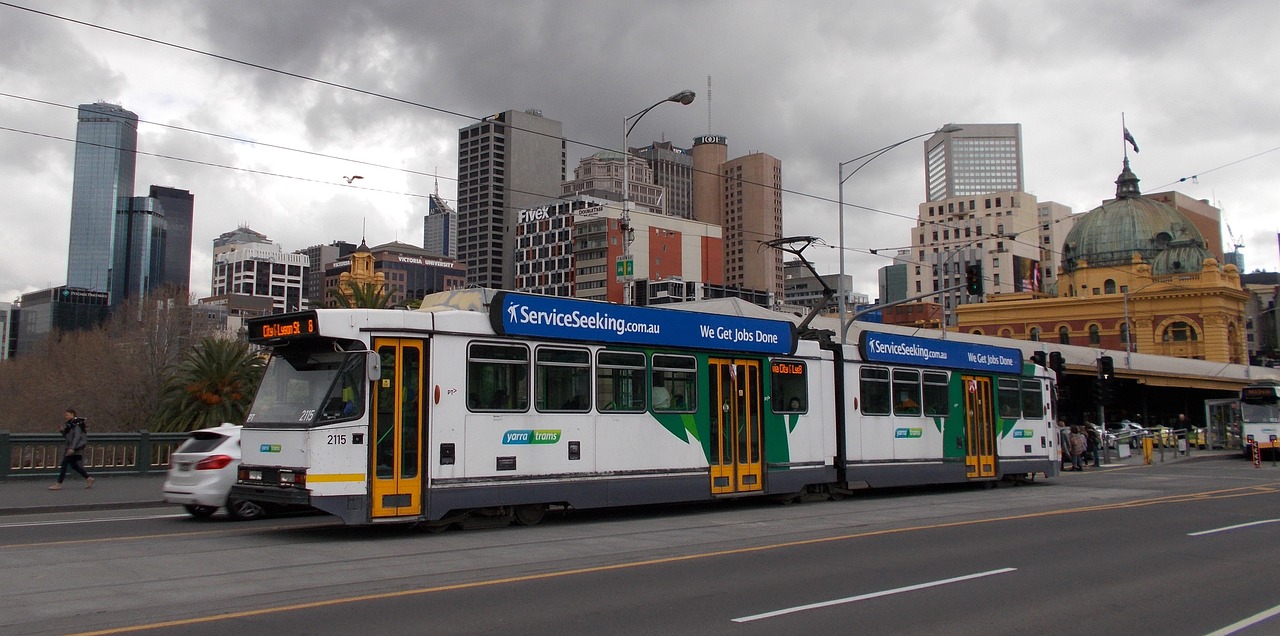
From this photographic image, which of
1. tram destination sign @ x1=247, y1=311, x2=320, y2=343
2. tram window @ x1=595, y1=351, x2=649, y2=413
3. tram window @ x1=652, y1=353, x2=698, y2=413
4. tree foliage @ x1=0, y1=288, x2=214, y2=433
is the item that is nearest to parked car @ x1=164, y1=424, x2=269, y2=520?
tram destination sign @ x1=247, y1=311, x2=320, y2=343

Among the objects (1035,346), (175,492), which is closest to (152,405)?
(175,492)

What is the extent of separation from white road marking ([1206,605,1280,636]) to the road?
0.04 meters

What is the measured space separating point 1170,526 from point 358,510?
1191 cm

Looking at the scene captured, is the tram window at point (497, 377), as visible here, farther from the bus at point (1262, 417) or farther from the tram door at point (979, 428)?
the bus at point (1262, 417)

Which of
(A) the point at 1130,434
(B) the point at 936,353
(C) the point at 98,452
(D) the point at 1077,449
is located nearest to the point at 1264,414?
(A) the point at 1130,434

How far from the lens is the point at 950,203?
162 meters

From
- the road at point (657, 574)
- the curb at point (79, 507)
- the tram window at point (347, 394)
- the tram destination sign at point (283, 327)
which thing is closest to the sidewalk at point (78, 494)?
the curb at point (79, 507)

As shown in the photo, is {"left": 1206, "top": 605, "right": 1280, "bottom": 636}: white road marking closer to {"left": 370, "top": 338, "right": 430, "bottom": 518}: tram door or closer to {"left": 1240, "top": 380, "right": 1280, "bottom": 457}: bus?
{"left": 370, "top": 338, "right": 430, "bottom": 518}: tram door

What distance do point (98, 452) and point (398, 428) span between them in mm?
13823

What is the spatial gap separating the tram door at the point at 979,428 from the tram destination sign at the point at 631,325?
6.14m

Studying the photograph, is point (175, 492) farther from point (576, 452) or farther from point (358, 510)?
point (576, 452)

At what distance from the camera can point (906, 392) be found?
808 inches

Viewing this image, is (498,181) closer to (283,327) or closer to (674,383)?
(674,383)

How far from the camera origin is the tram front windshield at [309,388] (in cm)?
1246
